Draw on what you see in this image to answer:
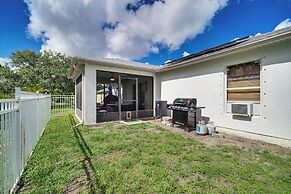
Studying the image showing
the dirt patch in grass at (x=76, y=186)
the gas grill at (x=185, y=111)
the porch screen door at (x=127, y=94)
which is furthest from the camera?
the porch screen door at (x=127, y=94)

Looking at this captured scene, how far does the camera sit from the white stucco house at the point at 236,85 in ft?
14.0

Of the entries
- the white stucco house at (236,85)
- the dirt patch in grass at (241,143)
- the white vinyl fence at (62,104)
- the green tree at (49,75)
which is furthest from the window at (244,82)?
the green tree at (49,75)

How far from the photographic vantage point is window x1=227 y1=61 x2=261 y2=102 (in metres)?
4.90

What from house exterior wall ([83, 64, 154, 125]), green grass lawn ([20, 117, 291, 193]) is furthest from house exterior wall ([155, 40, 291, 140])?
house exterior wall ([83, 64, 154, 125])

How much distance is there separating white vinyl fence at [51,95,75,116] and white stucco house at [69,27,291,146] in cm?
567

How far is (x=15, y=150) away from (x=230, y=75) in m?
7.01

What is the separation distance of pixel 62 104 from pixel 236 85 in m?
13.1

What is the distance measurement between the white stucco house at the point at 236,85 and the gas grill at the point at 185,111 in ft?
2.20

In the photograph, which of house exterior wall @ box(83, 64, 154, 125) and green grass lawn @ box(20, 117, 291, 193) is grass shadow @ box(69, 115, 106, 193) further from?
house exterior wall @ box(83, 64, 154, 125)

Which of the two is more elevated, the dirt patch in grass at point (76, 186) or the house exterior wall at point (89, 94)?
the house exterior wall at point (89, 94)

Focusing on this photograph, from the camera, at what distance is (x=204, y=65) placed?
21.7 ft

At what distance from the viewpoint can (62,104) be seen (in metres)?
12.0

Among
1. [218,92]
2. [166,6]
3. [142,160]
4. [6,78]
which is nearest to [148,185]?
[142,160]

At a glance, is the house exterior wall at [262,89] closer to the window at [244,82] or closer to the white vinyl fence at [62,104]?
the window at [244,82]
